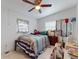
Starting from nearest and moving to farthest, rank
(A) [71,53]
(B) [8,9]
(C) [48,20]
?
1. (A) [71,53]
2. (B) [8,9]
3. (C) [48,20]

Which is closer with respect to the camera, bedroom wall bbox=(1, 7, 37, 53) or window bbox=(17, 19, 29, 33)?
bedroom wall bbox=(1, 7, 37, 53)

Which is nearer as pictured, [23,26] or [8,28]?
[8,28]

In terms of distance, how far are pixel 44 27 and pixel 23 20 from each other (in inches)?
42.2

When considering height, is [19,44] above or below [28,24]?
below

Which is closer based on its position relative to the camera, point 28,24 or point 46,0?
point 46,0

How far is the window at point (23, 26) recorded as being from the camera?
378 centimetres

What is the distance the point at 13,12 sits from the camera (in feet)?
11.2

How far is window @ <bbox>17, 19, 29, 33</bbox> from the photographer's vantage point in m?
3.78

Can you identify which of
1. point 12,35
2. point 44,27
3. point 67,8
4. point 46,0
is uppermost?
point 46,0

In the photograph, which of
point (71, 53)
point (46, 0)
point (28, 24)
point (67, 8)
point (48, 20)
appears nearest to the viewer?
point (71, 53)

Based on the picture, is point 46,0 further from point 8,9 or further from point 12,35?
point 12,35

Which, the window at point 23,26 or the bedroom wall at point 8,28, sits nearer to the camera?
the bedroom wall at point 8,28

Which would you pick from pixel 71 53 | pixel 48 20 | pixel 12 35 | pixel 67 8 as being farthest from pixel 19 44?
pixel 71 53

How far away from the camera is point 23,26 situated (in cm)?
404
